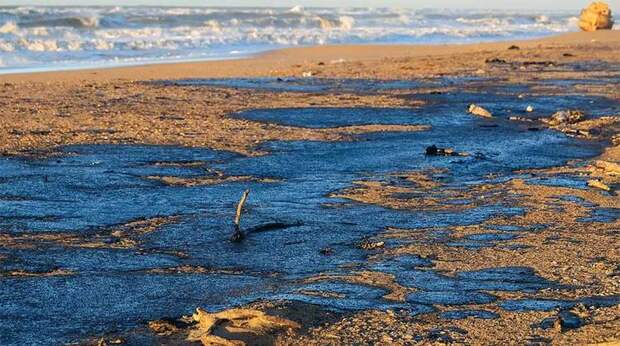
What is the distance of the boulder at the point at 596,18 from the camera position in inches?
1494

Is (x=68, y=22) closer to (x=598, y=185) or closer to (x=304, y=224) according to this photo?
(x=598, y=185)

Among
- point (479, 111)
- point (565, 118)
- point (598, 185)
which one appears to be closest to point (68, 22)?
point (479, 111)

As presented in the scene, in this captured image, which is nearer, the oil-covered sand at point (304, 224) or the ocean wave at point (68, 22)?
the oil-covered sand at point (304, 224)

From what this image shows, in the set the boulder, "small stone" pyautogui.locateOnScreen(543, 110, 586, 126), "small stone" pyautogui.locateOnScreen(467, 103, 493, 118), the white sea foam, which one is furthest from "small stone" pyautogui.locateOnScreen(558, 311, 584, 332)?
Result: the boulder

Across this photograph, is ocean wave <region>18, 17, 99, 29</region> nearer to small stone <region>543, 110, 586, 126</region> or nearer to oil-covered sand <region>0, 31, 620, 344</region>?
oil-covered sand <region>0, 31, 620, 344</region>

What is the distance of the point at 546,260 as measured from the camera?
4809mm

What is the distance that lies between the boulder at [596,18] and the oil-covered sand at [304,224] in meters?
27.8

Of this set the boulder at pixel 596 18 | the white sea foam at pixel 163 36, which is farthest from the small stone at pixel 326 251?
the boulder at pixel 596 18

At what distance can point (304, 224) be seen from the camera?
5688mm

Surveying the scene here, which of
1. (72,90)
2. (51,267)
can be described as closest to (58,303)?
(51,267)

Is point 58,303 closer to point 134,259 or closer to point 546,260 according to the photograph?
Answer: point 134,259

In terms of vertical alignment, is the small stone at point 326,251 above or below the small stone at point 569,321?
below

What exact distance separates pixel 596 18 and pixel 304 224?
34441 millimetres

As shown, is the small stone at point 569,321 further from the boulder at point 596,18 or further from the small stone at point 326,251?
the boulder at point 596,18
